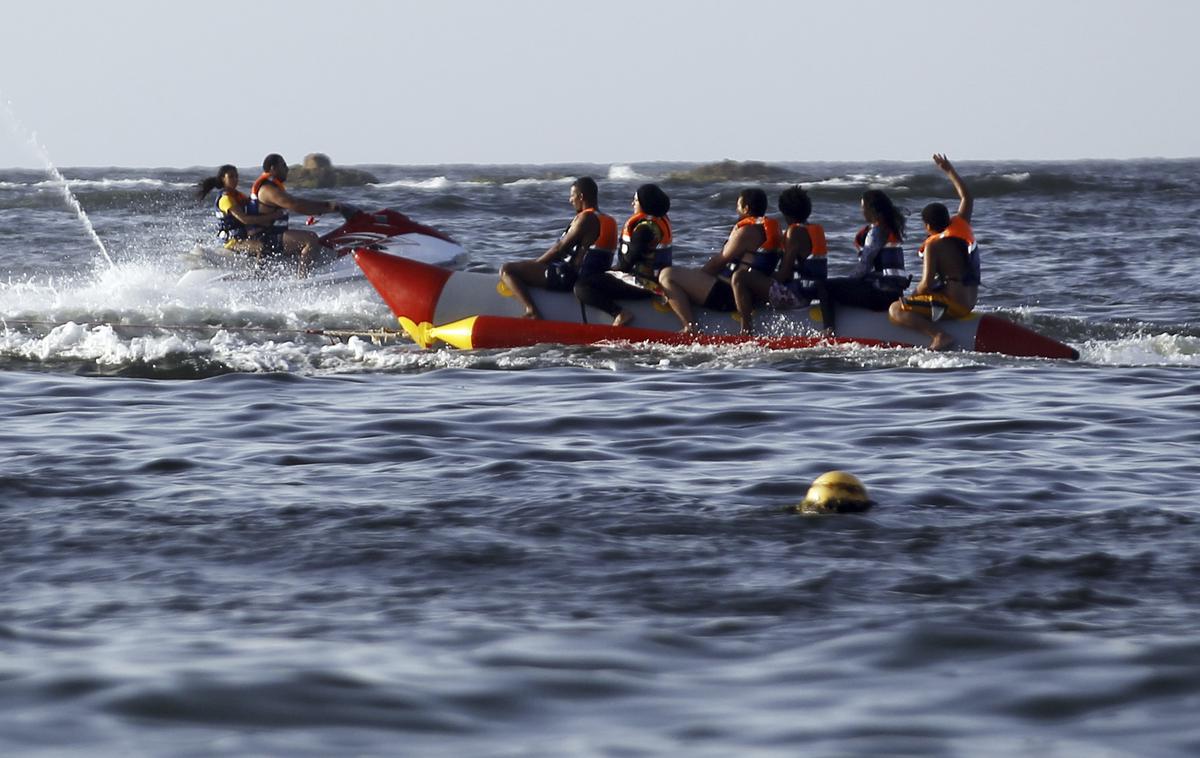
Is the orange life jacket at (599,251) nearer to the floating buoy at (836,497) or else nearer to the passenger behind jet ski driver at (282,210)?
the passenger behind jet ski driver at (282,210)

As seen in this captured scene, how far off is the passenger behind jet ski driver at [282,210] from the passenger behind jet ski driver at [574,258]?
411 centimetres

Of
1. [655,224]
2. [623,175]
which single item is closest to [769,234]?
[655,224]

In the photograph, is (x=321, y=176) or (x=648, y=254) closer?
(x=648, y=254)

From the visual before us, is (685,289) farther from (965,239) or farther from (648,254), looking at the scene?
(965,239)

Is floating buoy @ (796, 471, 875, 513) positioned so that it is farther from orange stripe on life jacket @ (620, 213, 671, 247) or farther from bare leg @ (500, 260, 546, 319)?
bare leg @ (500, 260, 546, 319)

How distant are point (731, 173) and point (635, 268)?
189ft

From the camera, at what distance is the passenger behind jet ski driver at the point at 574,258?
1304 centimetres

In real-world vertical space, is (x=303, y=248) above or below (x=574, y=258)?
below

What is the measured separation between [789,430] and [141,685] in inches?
206

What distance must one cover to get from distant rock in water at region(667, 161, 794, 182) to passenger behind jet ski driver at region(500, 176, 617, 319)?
2157 inches

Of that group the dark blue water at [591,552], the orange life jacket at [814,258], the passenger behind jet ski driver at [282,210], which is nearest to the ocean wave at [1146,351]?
the dark blue water at [591,552]

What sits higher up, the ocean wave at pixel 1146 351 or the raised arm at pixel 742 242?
the raised arm at pixel 742 242

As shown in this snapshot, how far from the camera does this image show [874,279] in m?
12.6

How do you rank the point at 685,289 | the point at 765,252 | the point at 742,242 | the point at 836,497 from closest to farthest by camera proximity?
the point at 836,497, the point at 742,242, the point at 765,252, the point at 685,289
